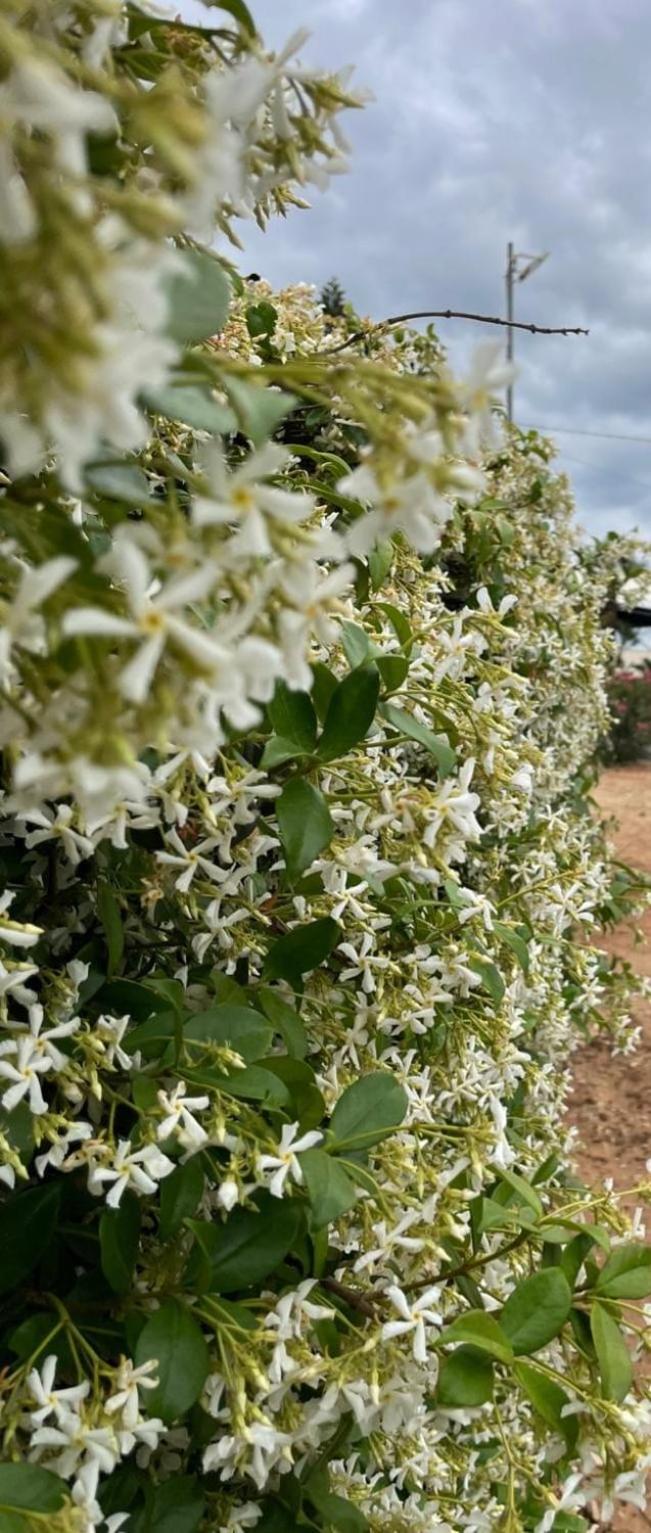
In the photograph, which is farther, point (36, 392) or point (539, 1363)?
point (539, 1363)

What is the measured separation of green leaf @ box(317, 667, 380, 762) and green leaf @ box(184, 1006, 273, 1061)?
0.19 meters

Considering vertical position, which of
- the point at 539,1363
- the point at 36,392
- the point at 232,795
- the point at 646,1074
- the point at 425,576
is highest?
the point at 425,576

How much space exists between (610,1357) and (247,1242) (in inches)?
10.3

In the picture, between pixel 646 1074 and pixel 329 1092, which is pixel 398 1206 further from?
pixel 646 1074

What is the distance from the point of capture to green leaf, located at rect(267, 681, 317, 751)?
0.80 meters

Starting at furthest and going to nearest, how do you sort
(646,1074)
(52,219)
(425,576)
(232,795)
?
1. (646,1074)
2. (425,576)
3. (232,795)
4. (52,219)

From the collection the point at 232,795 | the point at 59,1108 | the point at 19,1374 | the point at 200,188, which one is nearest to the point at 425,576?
the point at 232,795

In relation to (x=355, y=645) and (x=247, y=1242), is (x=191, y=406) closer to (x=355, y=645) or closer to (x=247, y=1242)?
(x=355, y=645)

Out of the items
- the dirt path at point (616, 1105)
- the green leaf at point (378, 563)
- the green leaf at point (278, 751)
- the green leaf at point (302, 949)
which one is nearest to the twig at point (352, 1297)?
the green leaf at point (302, 949)

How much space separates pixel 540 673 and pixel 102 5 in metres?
2.02

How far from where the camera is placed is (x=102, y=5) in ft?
1.31

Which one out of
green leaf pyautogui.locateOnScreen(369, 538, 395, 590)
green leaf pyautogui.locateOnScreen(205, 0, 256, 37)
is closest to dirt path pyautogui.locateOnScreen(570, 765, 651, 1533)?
green leaf pyautogui.locateOnScreen(369, 538, 395, 590)

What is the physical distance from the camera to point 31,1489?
0.62m

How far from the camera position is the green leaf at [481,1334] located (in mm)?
747
